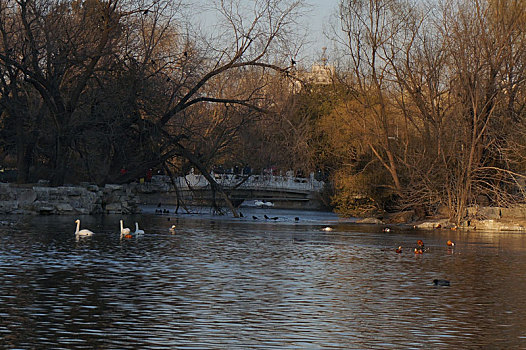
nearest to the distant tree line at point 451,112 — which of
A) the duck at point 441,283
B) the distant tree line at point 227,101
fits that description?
the distant tree line at point 227,101

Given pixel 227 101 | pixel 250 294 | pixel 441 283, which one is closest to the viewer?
pixel 250 294

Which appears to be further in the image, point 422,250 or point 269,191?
point 269,191

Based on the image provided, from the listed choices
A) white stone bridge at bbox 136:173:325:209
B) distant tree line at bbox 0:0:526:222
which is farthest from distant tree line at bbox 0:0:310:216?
white stone bridge at bbox 136:173:325:209

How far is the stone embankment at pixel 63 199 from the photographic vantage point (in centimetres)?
4462

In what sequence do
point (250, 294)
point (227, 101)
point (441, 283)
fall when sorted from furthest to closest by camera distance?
point (227, 101) → point (441, 283) → point (250, 294)

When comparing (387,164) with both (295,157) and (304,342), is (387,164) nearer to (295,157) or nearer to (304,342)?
(295,157)

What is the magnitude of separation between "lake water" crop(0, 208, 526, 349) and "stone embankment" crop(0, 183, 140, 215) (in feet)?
39.2

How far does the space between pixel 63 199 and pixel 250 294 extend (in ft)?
99.7

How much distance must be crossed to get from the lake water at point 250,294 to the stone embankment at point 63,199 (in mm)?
11943

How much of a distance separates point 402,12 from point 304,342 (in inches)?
1608

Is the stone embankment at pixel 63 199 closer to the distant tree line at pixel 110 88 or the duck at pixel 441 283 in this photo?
the distant tree line at pixel 110 88

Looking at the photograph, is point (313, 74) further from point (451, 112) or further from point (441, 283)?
point (441, 283)

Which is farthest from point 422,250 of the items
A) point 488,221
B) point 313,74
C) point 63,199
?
point 313,74

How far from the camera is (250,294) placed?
58.2 feet
